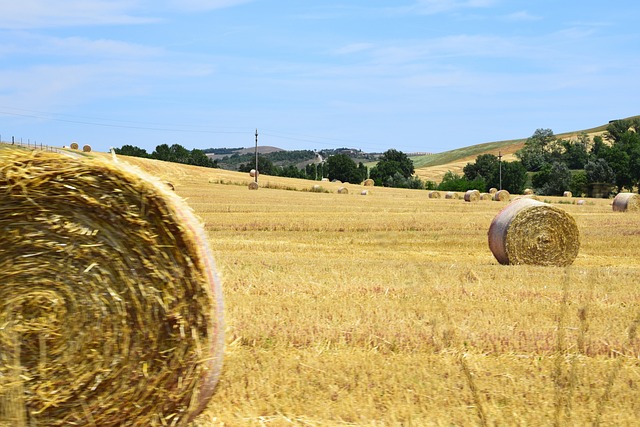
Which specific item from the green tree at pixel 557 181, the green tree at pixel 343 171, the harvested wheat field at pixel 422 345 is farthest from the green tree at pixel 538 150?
the harvested wheat field at pixel 422 345

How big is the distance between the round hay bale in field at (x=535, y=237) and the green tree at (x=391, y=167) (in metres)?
78.3

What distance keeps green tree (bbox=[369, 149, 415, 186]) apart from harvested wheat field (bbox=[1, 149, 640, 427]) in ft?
271

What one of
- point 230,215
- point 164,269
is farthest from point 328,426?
point 230,215

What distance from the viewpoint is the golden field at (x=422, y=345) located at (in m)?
5.51

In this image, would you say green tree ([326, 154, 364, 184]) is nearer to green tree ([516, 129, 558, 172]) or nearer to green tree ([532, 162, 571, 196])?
green tree ([516, 129, 558, 172])

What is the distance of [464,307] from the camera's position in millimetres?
8727

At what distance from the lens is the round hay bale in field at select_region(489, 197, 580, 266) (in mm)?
14453

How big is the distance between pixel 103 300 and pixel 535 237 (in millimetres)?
10827

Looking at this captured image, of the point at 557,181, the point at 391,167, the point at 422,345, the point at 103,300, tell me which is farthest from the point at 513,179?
the point at 103,300

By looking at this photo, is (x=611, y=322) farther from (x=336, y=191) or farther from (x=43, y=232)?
(x=336, y=191)

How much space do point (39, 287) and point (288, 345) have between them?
2.54m

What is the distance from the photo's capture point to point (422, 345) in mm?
→ 7047

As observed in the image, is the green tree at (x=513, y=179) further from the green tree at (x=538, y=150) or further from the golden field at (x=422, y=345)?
the golden field at (x=422, y=345)

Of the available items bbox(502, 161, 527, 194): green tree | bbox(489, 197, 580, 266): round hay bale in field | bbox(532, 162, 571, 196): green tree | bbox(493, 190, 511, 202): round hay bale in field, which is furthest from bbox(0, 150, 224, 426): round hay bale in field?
bbox(502, 161, 527, 194): green tree
